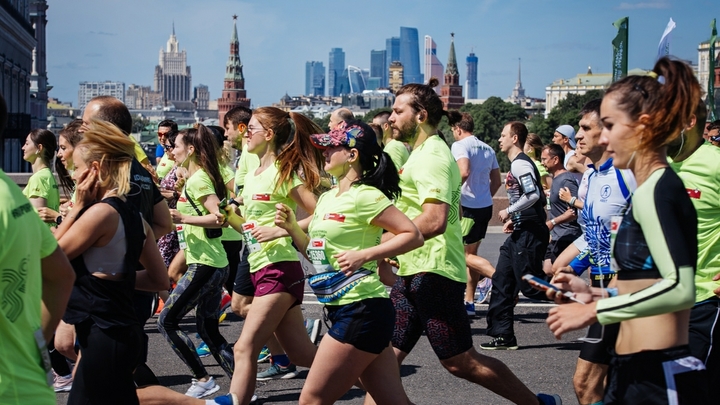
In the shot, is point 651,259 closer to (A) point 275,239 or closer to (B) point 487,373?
(B) point 487,373

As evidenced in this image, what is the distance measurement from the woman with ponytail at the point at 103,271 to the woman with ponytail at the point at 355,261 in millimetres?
835

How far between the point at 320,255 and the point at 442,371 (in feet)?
9.38

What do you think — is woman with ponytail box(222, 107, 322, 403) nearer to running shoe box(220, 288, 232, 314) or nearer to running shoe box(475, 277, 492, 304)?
running shoe box(220, 288, 232, 314)

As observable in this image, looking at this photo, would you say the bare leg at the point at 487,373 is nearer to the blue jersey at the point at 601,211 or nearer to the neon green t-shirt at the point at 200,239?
the blue jersey at the point at 601,211

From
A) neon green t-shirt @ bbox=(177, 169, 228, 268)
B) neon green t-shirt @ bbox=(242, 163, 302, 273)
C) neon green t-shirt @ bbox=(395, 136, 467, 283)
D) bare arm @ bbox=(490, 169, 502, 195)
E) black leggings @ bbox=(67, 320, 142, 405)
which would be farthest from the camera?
bare arm @ bbox=(490, 169, 502, 195)

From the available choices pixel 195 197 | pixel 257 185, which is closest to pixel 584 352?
pixel 257 185

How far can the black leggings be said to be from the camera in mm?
3971

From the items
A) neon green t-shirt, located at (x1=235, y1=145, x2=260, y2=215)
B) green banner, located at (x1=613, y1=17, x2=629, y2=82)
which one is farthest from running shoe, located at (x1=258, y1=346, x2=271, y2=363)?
green banner, located at (x1=613, y1=17, x2=629, y2=82)

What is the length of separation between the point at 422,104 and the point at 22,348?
3152 millimetres

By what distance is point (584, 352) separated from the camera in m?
4.78

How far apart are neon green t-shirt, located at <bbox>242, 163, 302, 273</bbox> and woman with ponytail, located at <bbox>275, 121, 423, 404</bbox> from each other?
1057 mm

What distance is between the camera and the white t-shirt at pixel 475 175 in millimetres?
9594

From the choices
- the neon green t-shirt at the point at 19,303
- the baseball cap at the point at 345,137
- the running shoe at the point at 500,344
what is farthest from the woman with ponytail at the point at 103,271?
the running shoe at the point at 500,344

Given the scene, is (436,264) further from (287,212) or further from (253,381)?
(253,381)
